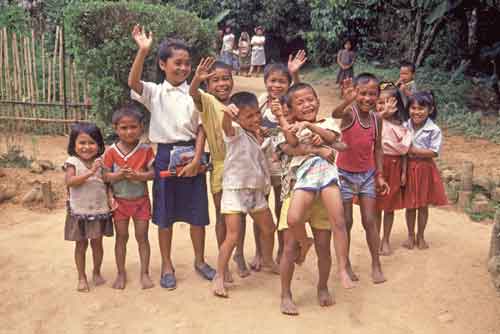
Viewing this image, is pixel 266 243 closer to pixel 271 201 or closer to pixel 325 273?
pixel 325 273

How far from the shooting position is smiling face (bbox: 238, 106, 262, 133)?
11.6 feet

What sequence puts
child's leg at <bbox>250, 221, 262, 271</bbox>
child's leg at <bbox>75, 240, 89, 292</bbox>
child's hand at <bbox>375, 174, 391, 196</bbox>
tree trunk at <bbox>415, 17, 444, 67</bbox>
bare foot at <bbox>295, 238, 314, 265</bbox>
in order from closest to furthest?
bare foot at <bbox>295, 238, 314, 265</bbox> < child's leg at <bbox>75, 240, 89, 292</bbox> < child's hand at <bbox>375, 174, 391, 196</bbox> < child's leg at <bbox>250, 221, 262, 271</bbox> < tree trunk at <bbox>415, 17, 444, 67</bbox>

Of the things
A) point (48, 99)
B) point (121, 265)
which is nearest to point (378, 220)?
point (121, 265)

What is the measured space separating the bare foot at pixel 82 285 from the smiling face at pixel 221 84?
1.60 m

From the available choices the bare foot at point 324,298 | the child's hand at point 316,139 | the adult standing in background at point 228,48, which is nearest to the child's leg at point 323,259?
the bare foot at point 324,298

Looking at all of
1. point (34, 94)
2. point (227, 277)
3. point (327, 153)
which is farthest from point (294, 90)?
point (34, 94)

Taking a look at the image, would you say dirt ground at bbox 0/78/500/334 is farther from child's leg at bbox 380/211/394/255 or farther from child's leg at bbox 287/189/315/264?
child's leg at bbox 287/189/315/264

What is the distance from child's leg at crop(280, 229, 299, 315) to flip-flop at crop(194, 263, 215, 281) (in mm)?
698

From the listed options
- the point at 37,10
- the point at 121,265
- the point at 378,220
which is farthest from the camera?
the point at 37,10

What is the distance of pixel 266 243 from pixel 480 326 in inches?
58.2

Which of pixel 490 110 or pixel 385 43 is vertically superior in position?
pixel 385 43

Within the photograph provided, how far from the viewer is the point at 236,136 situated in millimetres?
3541

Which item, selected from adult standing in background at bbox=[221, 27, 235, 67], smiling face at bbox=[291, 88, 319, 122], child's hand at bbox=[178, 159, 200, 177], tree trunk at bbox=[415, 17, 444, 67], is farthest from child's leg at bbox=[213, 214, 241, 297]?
adult standing in background at bbox=[221, 27, 235, 67]

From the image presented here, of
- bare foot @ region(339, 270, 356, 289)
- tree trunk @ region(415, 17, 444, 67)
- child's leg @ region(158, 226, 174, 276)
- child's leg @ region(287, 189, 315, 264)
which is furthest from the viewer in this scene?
tree trunk @ region(415, 17, 444, 67)
